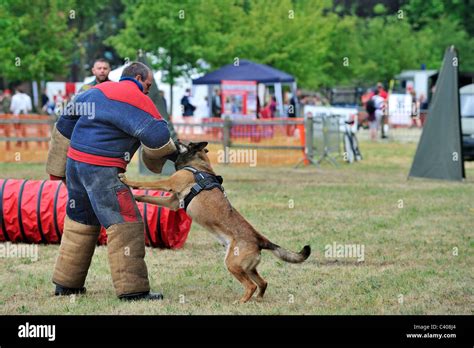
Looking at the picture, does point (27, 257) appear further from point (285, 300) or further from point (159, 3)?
point (159, 3)

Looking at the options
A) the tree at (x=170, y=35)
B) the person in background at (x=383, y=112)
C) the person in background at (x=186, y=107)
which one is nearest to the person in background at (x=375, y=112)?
the person in background at (x=383, y=112)

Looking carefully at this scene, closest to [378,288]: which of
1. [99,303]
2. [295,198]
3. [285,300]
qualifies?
[285,300]

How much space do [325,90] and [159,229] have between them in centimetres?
5096

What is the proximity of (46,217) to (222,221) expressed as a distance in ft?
11.9

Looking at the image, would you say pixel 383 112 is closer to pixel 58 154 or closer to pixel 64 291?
pixel 58 154

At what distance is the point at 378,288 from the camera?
8969 millimetres

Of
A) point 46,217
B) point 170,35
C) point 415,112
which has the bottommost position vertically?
point 46,217

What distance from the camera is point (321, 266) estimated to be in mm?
10242
